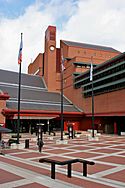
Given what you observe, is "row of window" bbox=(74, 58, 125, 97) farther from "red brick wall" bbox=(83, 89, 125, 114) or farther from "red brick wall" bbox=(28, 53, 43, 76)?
"red brick wall" bbox=(28, 53, 43, 76)

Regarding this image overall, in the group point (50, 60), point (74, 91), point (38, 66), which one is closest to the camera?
point (74, 91)

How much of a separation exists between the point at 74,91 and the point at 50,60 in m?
16.5

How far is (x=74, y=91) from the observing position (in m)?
68.8

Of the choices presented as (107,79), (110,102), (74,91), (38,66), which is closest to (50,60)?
(38,66)

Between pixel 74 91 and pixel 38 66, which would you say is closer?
pixel 74 91

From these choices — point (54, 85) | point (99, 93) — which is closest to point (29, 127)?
point (99, 93)

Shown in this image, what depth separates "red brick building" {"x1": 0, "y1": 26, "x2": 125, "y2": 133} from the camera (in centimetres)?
4981

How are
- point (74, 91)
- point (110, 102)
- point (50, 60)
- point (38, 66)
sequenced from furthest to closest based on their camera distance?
point (38, 66)
point (50, 60)
point (74, 91)
point (110, 102)

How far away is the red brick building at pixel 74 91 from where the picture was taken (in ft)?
163

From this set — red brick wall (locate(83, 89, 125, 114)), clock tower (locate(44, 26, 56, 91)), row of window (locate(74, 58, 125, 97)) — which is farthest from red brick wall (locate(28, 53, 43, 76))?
red brick wall (locate(83, 89, 125, 114))

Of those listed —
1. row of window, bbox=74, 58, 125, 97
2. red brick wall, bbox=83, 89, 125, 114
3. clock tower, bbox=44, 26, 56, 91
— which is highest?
clock tower, bbox=44, 26, 56, 91

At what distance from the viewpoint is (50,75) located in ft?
258

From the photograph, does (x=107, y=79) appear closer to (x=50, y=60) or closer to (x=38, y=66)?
(x=50, y=60)

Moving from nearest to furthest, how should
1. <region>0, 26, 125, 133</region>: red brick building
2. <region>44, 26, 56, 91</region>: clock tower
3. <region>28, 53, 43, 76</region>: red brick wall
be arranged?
<region>0, 26, 125, 133</region>: red brick building → <region>44, 26, 56, 91</region>: clock tower → <region>28, 53, 43, 76</region>: red brick wall
